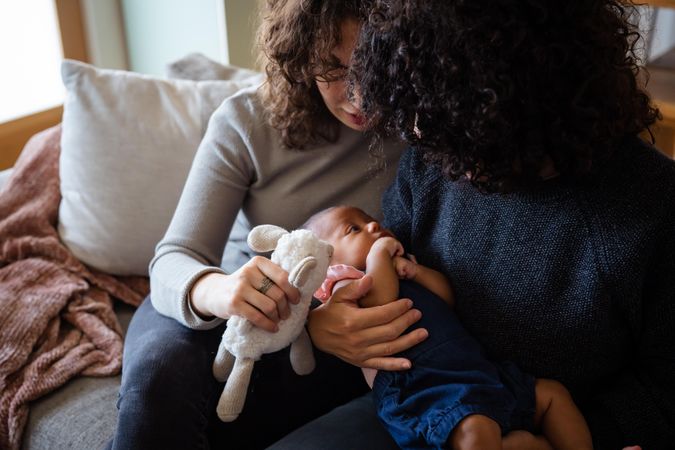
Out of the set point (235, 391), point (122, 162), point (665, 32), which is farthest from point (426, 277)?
point (665, 32)

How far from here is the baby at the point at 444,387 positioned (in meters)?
0.99

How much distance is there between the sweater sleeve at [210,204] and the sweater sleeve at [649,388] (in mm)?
718

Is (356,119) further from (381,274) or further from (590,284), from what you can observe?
(590,284)

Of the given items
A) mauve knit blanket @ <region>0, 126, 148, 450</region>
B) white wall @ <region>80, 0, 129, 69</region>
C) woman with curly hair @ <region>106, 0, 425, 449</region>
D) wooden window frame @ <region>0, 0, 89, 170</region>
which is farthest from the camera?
white wall @ <region>80, 0, 129, 69</region>

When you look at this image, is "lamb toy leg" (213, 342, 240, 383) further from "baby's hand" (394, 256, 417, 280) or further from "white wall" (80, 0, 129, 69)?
"white wall" (80, 0, 129, 69)

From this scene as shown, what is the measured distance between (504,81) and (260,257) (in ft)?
1.56

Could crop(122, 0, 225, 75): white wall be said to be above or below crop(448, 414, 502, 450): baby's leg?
above

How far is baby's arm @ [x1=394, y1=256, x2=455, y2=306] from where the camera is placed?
45.8 inches

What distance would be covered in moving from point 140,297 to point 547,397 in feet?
3.48

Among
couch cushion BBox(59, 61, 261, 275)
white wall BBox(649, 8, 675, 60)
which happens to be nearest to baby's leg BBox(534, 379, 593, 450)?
couch cushion BBox(59, 61, 261, 275)

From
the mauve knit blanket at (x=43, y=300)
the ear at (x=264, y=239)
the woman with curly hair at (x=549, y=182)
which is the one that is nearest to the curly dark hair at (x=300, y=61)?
the woman with curly hair at (x=549, y=182)

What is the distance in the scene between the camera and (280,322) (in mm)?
1103

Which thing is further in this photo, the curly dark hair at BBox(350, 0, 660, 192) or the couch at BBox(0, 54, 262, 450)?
the couch at BBox(0, 54, 262, 450)

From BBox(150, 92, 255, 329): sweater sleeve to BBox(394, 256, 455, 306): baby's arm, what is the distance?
1.16 ft
